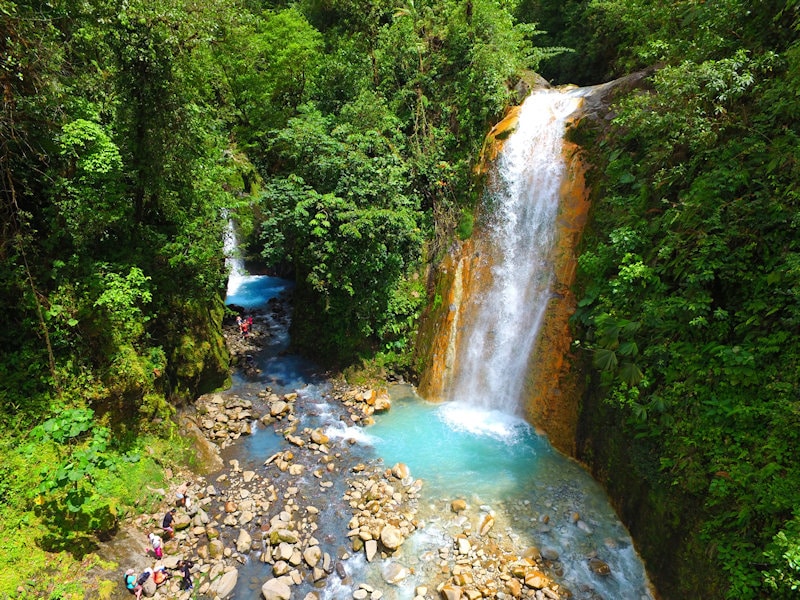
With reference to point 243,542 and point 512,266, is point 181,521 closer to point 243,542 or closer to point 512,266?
point 243,542

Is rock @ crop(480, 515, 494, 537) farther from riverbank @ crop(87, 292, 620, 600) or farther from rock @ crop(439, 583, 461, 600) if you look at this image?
rock @ crop(439, 583, 461, 600)

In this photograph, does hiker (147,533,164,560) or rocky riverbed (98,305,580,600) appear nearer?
rocky riverbed (98,305,580,600)

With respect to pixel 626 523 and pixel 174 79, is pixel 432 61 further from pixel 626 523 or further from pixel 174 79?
pixel 626 523

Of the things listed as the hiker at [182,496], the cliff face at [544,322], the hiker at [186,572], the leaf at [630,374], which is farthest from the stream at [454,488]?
the leaf at [630,374]

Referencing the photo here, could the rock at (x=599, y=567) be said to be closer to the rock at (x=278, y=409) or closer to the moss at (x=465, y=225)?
the rock at (x=278, y=409)

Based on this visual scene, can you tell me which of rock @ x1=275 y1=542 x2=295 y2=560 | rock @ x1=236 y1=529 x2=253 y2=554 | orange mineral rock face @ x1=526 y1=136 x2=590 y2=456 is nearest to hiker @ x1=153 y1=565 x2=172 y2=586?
rock @ x1=236 y1=529 x2=253 y2=554

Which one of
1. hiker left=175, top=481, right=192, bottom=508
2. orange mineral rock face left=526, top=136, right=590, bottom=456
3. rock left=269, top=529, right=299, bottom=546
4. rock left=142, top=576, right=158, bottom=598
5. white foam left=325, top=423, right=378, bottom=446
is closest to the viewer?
rock left=142, top=576, right=158, bottom=598

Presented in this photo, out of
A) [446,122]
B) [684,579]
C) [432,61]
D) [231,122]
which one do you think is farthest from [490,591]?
[231,122]
